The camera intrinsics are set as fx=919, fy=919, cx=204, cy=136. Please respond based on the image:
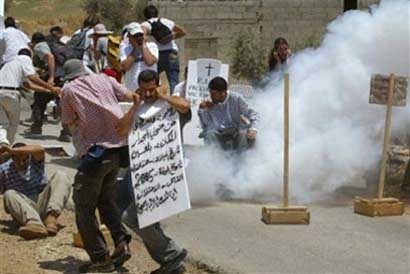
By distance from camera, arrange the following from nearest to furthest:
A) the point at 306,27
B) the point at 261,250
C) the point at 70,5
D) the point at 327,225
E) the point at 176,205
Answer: the point at 176,205, the point at 261,250, the point at 327,225, the point at 306,27, the point at 70,5

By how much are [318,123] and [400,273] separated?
3.65 m

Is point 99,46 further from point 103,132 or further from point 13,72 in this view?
point 103,132

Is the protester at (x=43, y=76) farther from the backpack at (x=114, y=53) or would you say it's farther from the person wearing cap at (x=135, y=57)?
the person wearing cap at (x=135, y=57)

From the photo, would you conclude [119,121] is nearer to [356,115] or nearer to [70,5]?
[356,115]

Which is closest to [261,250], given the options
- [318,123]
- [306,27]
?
[318,123]

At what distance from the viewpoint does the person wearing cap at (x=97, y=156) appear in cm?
682

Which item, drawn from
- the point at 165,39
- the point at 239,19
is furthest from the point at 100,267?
the point at 239,19

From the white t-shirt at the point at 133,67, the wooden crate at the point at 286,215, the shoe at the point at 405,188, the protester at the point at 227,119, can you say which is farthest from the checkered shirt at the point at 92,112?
the shoe at the point at 405,188

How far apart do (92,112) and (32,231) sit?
5.70ft

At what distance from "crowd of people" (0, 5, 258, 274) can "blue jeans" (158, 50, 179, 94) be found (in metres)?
0.01

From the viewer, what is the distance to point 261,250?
778 centimetres

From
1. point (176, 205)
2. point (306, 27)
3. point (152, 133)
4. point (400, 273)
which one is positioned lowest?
point (400, 273)

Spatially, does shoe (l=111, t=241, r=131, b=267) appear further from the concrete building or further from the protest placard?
the concrete building

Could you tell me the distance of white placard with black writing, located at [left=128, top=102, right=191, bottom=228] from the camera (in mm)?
6789
